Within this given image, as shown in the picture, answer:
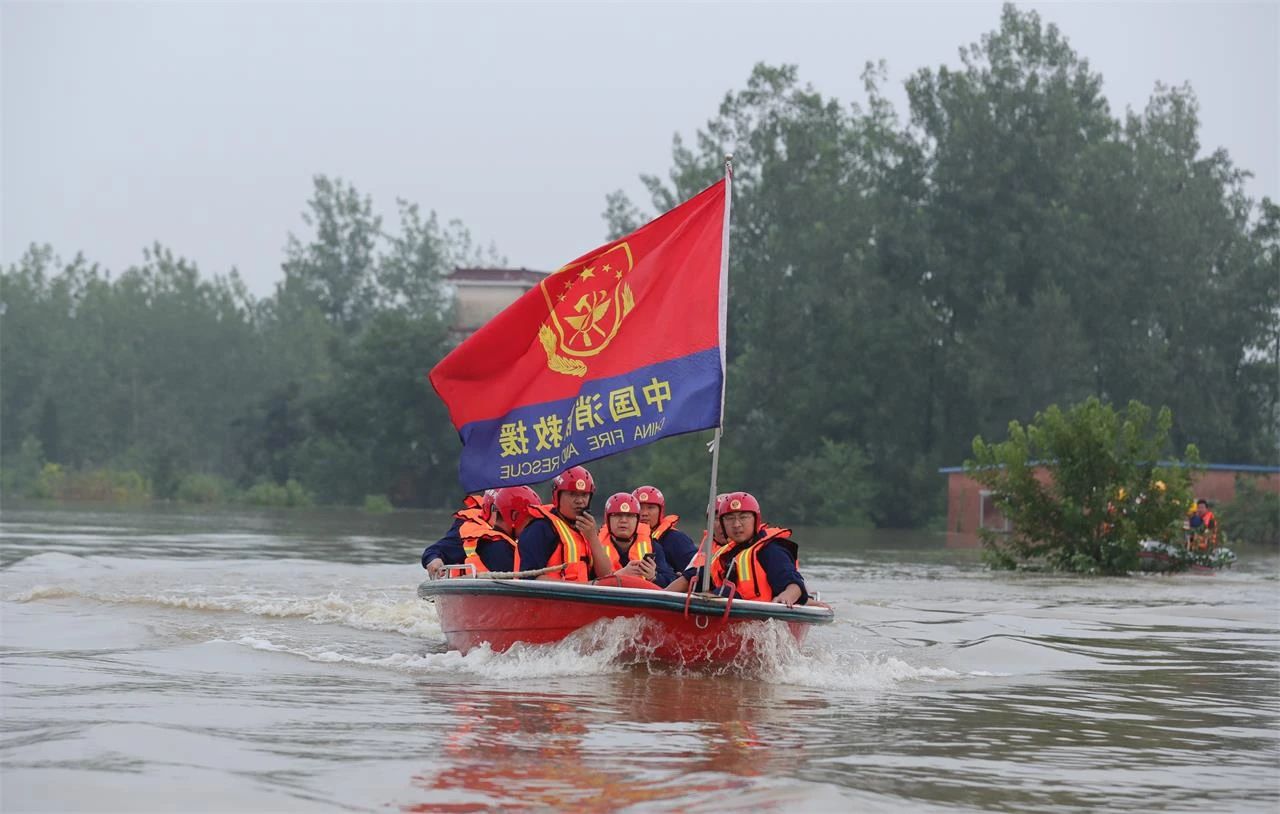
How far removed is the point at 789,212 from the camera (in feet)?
218

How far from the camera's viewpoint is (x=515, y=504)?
13906 mm

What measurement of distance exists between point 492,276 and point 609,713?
73410mm

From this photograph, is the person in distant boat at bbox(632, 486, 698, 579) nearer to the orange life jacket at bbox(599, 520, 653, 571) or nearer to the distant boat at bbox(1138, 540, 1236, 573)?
the orange life jacket at bbox(599, 520, 653, 571)

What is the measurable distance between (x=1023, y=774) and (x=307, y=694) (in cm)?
453

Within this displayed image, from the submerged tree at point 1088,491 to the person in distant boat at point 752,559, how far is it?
16.0 meters

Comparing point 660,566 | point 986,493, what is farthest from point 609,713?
point 986,493

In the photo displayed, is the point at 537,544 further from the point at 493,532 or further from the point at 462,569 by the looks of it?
the point at 493,532

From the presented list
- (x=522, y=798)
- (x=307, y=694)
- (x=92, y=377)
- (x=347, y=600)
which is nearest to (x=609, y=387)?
(x=307, y=694)

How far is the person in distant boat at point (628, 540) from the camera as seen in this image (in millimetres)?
12453

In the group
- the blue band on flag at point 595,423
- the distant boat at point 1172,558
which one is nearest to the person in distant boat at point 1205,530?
the distant boat at point 1172,558

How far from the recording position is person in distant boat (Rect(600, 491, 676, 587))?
40.9 feet

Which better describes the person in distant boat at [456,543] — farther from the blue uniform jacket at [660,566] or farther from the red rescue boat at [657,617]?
the red rescue boat at [657,617]

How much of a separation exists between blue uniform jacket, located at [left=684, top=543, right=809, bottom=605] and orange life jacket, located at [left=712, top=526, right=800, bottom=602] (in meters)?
0.03

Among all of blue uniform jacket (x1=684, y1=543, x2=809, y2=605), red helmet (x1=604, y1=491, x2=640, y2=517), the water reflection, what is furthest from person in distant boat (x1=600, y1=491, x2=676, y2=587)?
the water reflection
